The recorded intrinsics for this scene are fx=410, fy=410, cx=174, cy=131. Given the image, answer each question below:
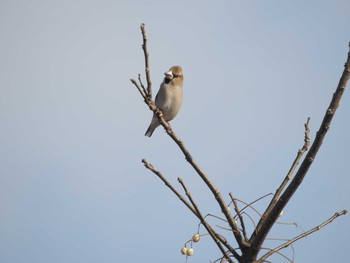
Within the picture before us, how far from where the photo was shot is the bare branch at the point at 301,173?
2.23m

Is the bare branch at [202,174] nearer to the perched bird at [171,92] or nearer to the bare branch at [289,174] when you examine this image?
the bare branch at [289,174]

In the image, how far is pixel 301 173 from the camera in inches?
95.7

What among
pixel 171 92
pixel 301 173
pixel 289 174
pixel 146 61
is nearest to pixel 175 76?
pixel 171 92

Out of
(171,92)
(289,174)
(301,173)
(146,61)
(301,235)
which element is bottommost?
(301,235)

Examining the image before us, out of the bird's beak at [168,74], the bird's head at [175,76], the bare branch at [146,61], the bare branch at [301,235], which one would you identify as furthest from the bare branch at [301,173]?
the bird's head at [175,76]

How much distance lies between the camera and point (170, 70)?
713 cm

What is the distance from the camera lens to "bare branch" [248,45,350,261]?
2.23 metres

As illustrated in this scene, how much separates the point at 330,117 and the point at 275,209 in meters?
0.67

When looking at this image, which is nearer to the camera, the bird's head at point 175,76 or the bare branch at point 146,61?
the bare branch at point 146,61

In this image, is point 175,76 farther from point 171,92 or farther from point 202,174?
point 202,174

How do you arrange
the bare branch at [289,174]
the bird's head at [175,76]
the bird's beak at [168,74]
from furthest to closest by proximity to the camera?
the bird's head at [175,76], the bird's beak at [168,74], the bare branch at [289,174]

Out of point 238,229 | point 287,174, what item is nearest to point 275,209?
point 238,229

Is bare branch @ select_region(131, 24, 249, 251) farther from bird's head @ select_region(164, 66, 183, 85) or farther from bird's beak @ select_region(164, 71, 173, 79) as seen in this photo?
bird's head @ select_region(164, 66, 183, 85)

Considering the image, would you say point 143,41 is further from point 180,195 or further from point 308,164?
point 308,164
